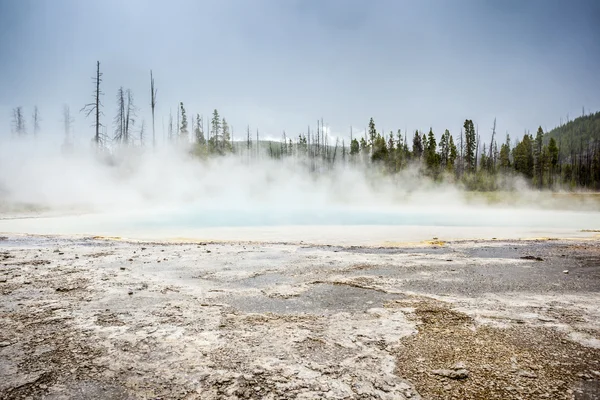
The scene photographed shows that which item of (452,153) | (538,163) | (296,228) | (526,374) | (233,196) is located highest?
(452,153)

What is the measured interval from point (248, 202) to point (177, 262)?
2486 cm

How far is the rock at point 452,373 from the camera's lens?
7.58ft

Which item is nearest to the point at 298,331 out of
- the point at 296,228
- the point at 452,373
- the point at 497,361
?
the point at 452,373

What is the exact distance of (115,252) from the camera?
763 centimetres

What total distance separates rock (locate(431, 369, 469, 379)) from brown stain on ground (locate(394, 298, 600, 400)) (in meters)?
0.03

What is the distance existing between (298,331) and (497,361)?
169cm

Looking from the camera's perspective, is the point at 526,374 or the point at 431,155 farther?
the point at 431,155

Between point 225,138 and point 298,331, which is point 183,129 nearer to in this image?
point 225,138

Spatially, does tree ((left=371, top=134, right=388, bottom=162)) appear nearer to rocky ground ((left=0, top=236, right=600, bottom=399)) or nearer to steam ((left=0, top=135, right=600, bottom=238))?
steam ((left=0, top=135, right=600, bottom=238))

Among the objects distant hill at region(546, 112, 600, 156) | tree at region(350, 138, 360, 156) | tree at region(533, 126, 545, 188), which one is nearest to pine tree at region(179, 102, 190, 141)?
tree at region(350, 138, 360, 156)

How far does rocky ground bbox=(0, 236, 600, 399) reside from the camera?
2.24 m

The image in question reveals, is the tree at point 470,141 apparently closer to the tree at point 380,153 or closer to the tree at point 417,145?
the tree at point 417,145

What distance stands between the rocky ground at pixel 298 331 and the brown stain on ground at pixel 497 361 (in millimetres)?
14

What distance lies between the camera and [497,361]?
252 cm
